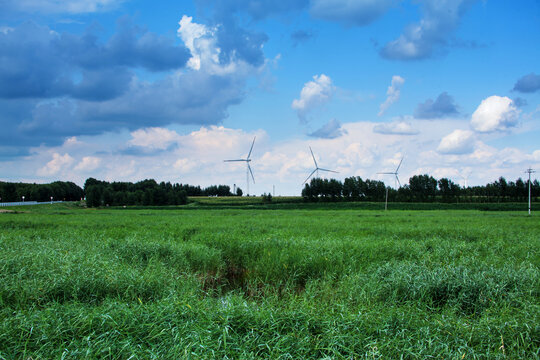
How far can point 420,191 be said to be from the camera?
118625mm

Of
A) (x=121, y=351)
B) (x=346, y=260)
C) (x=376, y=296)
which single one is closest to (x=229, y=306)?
(x=121, y=351)

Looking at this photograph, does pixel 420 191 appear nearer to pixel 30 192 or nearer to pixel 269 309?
pixel 269 309

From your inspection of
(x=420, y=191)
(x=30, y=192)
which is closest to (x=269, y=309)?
(x=420, y=191)

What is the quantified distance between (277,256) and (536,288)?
23.7 ft

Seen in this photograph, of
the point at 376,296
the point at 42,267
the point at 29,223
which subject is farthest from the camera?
the point at 29,223

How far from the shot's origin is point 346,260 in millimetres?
12148

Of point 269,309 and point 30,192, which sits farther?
point 30,192

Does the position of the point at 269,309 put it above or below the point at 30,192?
below

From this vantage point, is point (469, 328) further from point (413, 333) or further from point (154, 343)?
point (154, 343)

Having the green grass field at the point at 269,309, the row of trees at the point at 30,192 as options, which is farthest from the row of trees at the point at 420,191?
the green grass field at the point at 269,309

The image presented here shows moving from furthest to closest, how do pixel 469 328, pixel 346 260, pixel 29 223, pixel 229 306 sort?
1. pixel 29 223
2. pixel 346 260
3. pixel 229 306
4. pixel 469 328

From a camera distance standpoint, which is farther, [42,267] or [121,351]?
[42,267]

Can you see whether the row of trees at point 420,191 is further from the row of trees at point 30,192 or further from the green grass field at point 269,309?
the green grass field at point 269,309

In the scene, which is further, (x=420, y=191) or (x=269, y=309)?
(x=420, y=191)
